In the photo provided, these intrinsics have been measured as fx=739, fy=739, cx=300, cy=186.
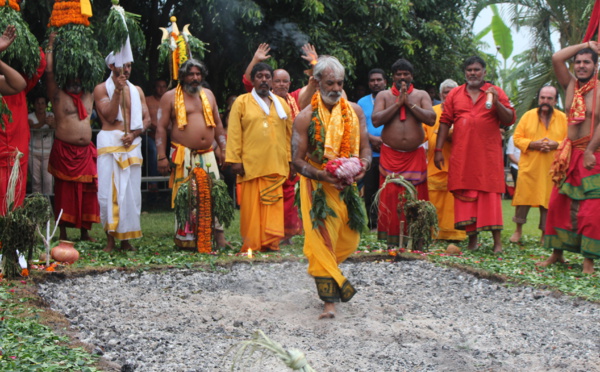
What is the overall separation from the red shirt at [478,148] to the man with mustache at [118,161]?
3.87m

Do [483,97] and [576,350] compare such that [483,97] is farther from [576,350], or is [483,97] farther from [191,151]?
[576,350]

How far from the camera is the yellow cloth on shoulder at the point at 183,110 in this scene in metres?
8.59

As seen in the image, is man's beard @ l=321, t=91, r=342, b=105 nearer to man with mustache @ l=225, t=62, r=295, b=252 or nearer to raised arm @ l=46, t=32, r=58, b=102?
man with mustache @ l=225, t=62, r=295, b=252

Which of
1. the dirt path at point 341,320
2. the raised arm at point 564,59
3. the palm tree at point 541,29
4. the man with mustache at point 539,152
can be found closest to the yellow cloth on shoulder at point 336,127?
the dirt path at point 341,320

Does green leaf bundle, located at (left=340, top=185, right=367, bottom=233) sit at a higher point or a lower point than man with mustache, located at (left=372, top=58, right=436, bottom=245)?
lower

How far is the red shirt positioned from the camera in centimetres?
895

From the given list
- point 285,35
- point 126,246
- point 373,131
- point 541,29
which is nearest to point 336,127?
point 126,246

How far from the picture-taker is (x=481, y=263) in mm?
7828

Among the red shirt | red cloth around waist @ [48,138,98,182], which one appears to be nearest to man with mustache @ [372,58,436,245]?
the red shirt

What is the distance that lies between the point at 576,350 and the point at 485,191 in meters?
4.16

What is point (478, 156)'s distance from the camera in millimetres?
9000

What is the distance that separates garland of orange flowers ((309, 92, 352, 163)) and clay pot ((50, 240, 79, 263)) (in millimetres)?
3024

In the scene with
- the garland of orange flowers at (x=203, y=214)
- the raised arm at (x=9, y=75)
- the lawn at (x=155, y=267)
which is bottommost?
the lawn at (x=155, y=267)

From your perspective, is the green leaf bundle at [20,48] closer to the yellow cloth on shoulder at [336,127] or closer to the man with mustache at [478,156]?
the yellow cloth on shoulder at [336,127]
